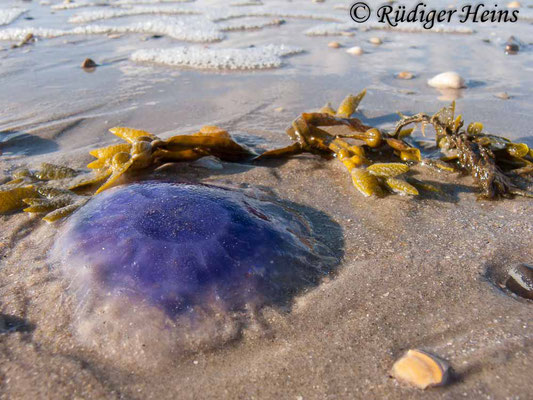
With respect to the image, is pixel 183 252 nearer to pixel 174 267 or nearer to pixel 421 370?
pixel 174 267

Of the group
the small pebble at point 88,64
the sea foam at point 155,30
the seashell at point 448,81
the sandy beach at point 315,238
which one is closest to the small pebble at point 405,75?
the sandy beach at point 315,238

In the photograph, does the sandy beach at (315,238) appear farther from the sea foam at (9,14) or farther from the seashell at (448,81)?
the sea foam at (9,14)

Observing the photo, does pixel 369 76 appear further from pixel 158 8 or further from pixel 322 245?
pixel 158 8

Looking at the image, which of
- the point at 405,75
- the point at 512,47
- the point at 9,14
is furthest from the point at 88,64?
the point at 512,47

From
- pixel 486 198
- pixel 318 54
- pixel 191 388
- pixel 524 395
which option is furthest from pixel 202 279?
pixel 318 54

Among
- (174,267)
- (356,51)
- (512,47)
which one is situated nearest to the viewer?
(174,267)
